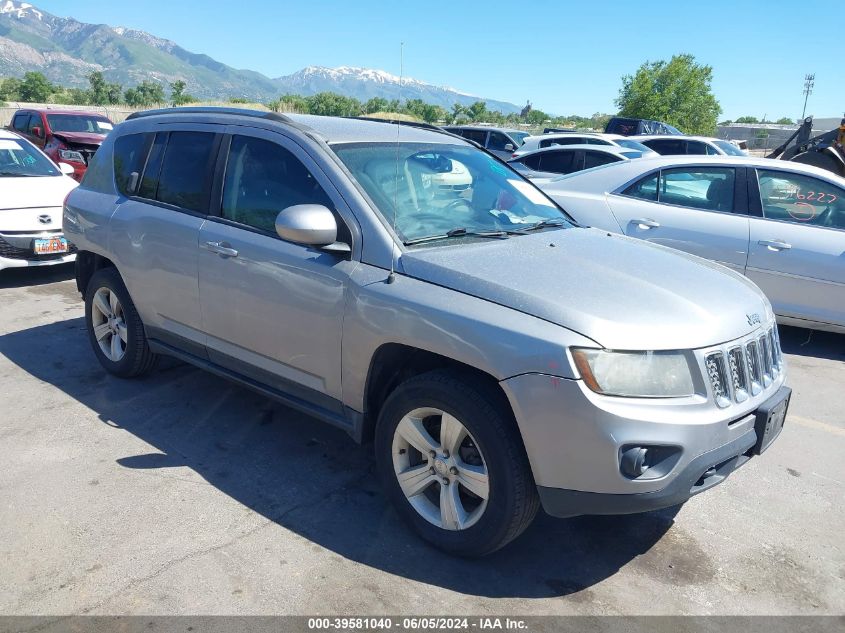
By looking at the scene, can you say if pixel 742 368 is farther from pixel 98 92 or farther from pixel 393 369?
pixel 98 92

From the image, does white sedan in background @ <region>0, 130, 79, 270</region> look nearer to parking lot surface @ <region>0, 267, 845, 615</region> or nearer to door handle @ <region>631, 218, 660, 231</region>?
parking lot surface @ <region>0, 267, 845, 615</region>

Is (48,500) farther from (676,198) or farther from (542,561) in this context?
(676,198)

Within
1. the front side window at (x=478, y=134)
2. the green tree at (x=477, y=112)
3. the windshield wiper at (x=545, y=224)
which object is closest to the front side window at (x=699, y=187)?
the windshield wiper at (x=545, y=224)

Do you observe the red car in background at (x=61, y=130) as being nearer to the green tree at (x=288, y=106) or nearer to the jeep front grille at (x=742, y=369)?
the green tree at (x=288, y=106)

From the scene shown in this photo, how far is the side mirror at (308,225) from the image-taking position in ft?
10.4

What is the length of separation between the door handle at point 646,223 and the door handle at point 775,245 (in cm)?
90

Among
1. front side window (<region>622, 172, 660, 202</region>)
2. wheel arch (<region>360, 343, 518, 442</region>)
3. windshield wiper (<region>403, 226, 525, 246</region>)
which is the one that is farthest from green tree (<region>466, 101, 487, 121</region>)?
wheel arch (<region>360, 343, 518, 442</region>)

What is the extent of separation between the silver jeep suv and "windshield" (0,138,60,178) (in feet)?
16.1

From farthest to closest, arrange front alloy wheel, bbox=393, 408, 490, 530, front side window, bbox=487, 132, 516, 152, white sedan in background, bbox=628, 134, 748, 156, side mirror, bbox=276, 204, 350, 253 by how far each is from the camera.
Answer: front side window, bbox=487, 132, 516, 152 → white sedan in background, bbox=628, 134, 748, 156 → side mirror, bbox=276, 204, 350, 253 → front alloy wheel, bbox=393, 408, 490, 530

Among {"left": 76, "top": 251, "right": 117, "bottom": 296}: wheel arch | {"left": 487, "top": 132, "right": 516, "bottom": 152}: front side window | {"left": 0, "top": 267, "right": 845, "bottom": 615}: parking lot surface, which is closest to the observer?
{"left": 0, "top": 267, "right": 845, "bottom": 615}: parking lot surface

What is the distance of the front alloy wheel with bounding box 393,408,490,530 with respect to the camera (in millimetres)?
2895

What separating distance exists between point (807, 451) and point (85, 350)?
17.7 feet

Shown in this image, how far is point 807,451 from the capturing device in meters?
4.22

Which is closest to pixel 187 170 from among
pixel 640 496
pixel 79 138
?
pixel 640 496
